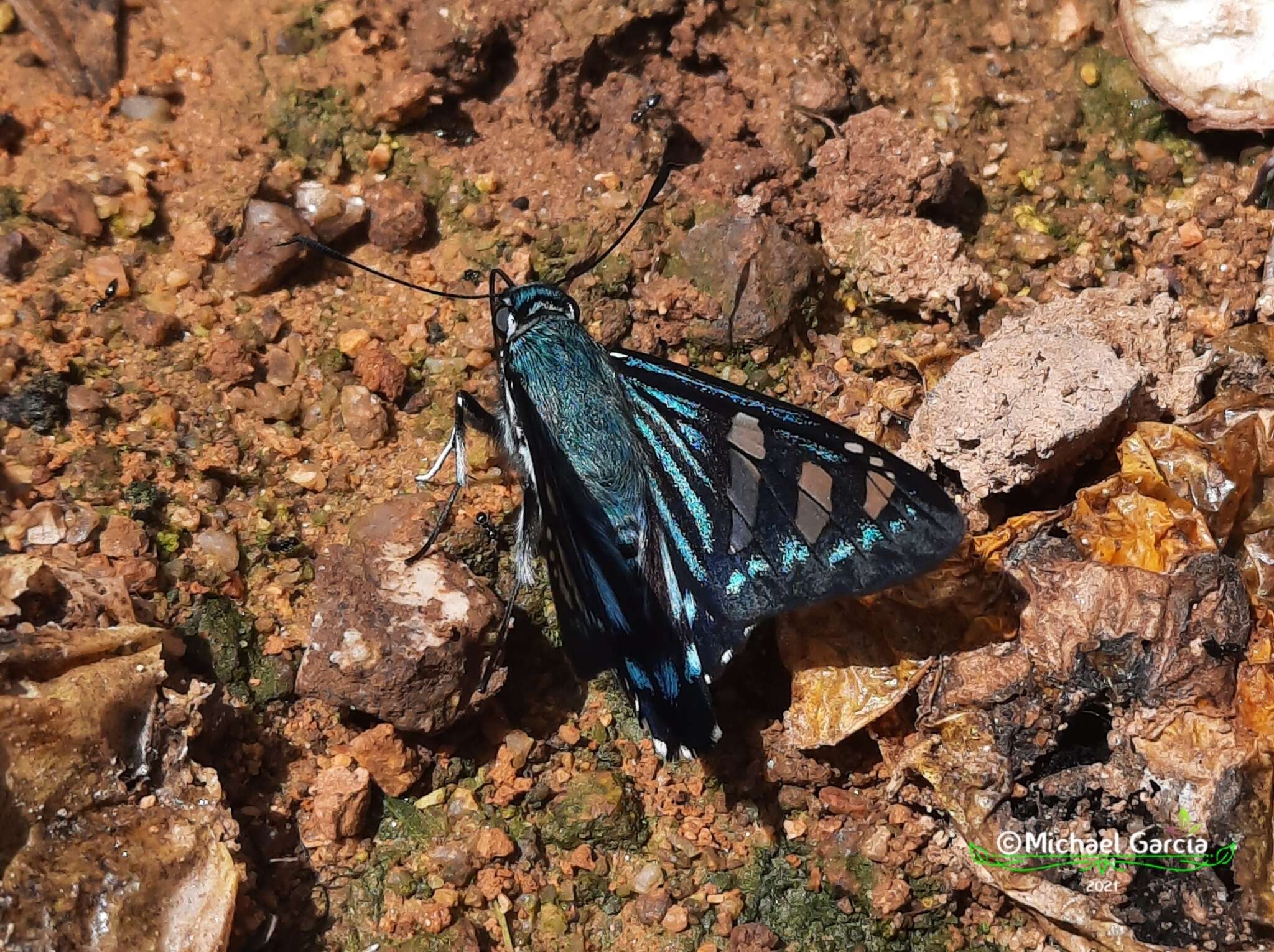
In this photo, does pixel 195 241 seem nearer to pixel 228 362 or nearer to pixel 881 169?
pixel 228 362

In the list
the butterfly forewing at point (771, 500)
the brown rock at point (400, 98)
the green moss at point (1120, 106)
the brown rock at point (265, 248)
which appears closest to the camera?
the butterfly forewing at point (771, 500)

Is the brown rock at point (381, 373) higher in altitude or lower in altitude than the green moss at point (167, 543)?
higher

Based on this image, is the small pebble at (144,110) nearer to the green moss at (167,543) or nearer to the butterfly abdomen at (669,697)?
the green moss at (167,543)

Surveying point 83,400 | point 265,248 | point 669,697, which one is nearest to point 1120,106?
point 669,697

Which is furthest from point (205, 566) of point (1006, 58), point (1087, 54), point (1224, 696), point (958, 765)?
point (1087, 54)

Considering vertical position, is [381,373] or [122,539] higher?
[381,373]

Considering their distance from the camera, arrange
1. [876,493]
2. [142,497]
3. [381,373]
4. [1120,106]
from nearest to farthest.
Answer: [876,493]
[142,497]
[381,373]
[1120,106]

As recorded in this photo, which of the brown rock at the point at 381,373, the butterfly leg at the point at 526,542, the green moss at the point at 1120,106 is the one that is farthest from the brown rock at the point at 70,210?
the green moss at the point at 1120,106
